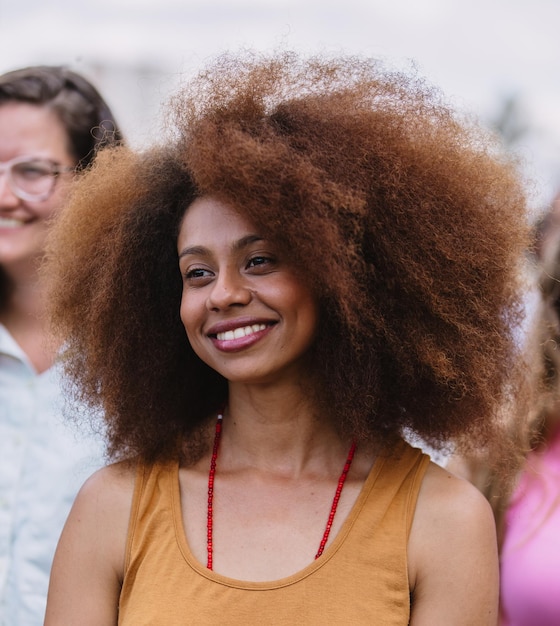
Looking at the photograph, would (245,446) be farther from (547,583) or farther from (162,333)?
(547,583)

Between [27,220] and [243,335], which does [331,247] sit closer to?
[243,335]

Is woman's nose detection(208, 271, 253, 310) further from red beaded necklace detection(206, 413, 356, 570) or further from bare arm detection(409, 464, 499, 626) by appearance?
bare arm detection(409, 464, 499, 626)

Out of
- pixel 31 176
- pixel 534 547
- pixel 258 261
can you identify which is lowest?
pixel 534 547

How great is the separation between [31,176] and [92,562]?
161 centimetres

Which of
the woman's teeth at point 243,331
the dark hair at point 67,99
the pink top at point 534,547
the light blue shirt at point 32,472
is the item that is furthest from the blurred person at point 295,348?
the dark hair at point 67,99

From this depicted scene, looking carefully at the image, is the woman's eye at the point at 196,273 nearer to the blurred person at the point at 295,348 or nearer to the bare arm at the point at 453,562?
the blurred person at the point at 295,348

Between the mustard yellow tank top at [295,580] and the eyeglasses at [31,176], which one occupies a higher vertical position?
the eyeglasses at [31,176]

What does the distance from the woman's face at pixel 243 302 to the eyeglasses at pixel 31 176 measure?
42.5 inches

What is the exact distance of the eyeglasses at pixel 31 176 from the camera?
3719 mm

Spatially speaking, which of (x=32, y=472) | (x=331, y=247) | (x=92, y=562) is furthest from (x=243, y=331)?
(x=32, y=472)

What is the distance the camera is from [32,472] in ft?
11.4

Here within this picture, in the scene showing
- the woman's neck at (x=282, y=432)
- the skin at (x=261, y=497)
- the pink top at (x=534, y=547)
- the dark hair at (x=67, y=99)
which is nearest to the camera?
the skin at (x=261, y=497)

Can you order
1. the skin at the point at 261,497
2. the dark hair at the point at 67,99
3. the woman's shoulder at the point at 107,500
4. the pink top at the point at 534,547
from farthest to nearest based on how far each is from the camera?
the dark hair at the point at 67,99, the pink top at the point at 534,547, the woman's shoulder at the point at 107,500, the skin at the point at 261,497

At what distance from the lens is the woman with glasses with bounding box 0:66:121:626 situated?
11.0 feet
